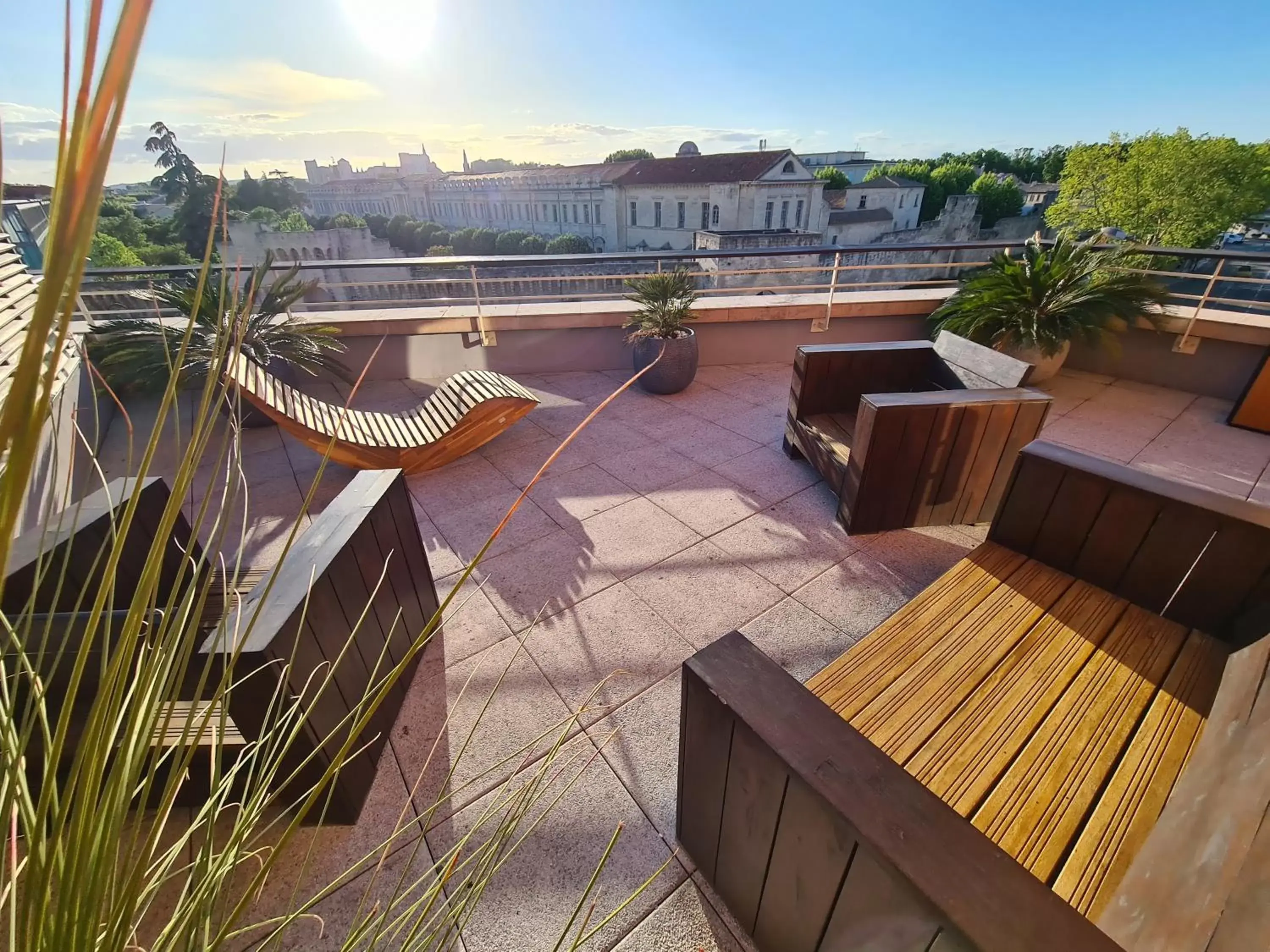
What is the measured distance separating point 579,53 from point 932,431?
9.32 m

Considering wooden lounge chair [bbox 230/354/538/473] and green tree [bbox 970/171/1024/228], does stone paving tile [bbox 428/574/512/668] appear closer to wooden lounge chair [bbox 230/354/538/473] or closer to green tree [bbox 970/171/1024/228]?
wooden lounge chair [bbox 230/354/538/473]

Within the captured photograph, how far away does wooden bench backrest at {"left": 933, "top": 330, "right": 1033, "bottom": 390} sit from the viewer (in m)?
2.61

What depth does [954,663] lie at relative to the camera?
5.16ft

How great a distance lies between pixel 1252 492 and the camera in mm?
2980

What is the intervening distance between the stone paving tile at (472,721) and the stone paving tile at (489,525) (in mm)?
672

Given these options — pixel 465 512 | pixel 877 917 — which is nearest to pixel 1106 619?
pixel 877 917

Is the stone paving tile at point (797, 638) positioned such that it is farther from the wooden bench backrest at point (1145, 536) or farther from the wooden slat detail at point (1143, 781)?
the wooden slat detail at point (1143, 781)

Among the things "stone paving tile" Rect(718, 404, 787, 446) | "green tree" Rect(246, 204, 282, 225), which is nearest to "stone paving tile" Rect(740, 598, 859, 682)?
"stone paving tile" Rect(718, 404, 787, 446)

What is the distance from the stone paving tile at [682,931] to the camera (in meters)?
1.37

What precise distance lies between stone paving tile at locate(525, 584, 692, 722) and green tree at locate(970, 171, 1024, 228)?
4635 centimetres

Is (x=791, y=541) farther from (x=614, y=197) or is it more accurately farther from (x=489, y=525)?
(x=614, y=197)

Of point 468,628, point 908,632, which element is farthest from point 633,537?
point 908,632

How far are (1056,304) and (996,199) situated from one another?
44415 mm

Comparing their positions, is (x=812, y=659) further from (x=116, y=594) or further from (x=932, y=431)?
(x=116, y=594)
